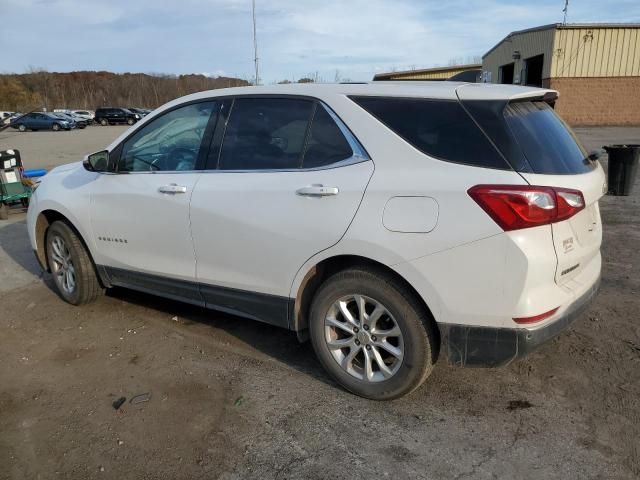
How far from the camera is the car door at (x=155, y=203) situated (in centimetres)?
374

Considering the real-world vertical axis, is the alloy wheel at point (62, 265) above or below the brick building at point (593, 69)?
below

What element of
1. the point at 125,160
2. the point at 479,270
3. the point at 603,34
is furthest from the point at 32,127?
the point at 479,270

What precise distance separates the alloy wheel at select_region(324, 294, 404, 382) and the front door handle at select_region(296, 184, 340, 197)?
61 centimetres

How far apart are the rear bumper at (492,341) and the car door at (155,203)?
190 cm

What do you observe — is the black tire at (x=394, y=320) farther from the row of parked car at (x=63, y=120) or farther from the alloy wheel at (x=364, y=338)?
the row of parked car at (x=63, y=120)

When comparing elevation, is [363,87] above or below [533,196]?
above

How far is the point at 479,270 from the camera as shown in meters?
2.62

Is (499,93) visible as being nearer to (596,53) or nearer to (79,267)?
(79,267)

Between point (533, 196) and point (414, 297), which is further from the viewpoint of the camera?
point (414, 297)

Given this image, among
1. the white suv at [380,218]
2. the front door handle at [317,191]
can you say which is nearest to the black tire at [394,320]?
the white suv at [380,218]

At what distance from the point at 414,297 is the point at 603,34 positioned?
27.7 m

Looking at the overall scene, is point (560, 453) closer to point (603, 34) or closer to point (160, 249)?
point (160, 249)

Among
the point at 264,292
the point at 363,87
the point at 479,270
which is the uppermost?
the point at 363,87

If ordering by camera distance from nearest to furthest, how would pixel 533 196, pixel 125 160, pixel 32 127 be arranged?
pixel 533 196 < pixel 125 160 < pixel 32 127
